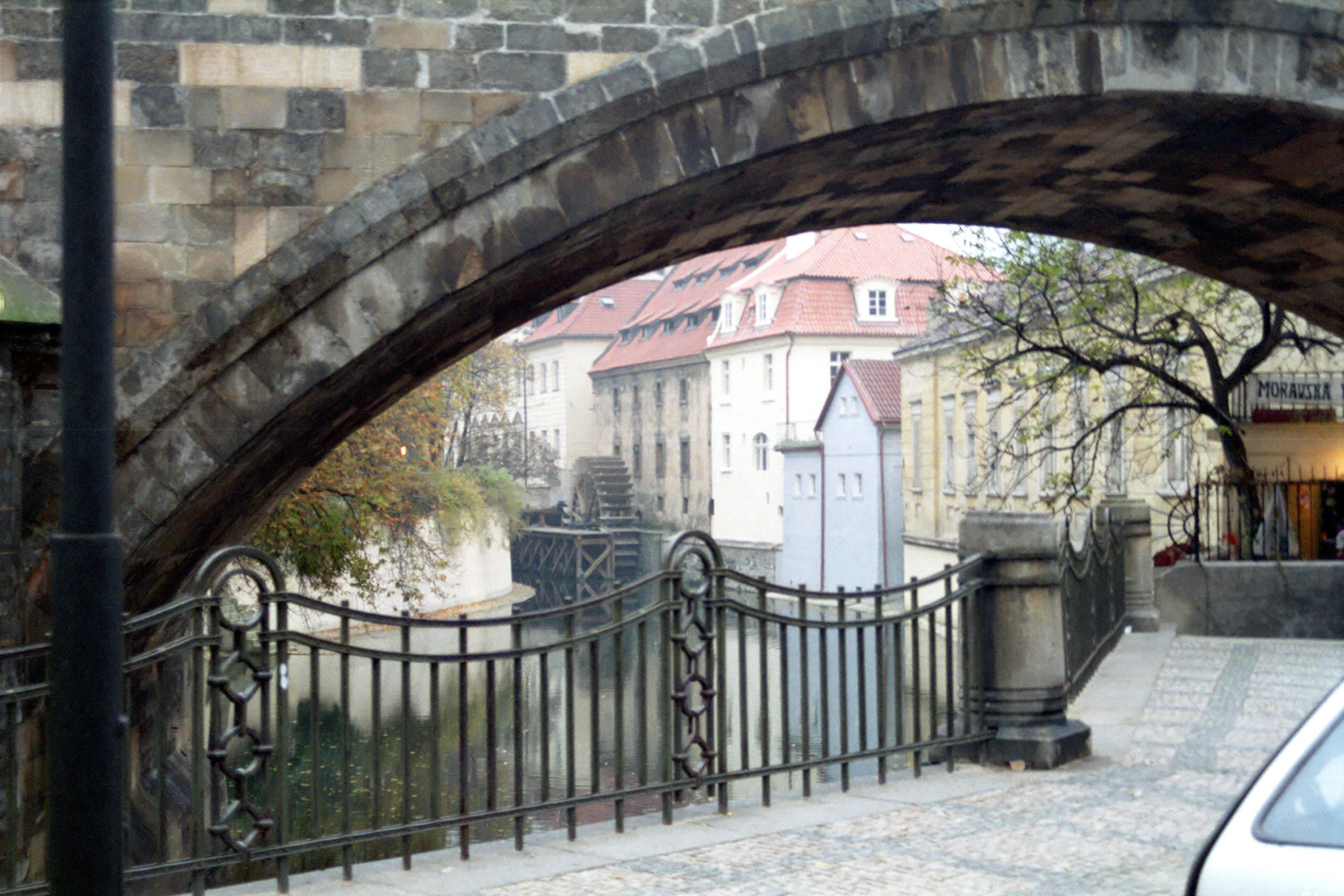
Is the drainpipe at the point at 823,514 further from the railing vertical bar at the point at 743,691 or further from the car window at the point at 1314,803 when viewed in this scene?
the car window at the point at 1314,803

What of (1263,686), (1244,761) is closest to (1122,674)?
(1263,686)

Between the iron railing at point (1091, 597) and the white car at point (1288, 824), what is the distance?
546 centimetres

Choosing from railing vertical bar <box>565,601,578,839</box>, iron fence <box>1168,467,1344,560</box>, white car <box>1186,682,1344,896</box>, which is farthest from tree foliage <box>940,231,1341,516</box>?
white car <box>1186,682,1344,896</box>

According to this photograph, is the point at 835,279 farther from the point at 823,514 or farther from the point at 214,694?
the point at 214,694

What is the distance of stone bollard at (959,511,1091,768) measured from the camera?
7.52 m

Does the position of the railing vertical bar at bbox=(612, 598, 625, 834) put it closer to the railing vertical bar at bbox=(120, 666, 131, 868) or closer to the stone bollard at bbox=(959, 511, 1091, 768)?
the railing vertical bar at bbox=(120, 666, 131, 868)

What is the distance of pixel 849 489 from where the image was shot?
142 ft

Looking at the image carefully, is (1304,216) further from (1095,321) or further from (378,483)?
(378,483)

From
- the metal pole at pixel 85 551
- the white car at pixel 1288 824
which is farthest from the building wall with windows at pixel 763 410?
the white car at pixel 1288 824

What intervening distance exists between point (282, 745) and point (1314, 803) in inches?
154

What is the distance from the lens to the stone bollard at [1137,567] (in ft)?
49.9

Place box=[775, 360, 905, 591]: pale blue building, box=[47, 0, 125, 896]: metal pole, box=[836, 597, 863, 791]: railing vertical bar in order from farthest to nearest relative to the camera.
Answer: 1. box=[775, 360, 905, 591]: pale blue building
2. box=[836, 597, 863, 791]: railing vertical bar
3. box=[47, 0, 125, 896]: metal pole

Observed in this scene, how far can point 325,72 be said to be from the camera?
724 cm

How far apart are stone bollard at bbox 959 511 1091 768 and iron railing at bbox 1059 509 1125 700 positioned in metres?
0.25
